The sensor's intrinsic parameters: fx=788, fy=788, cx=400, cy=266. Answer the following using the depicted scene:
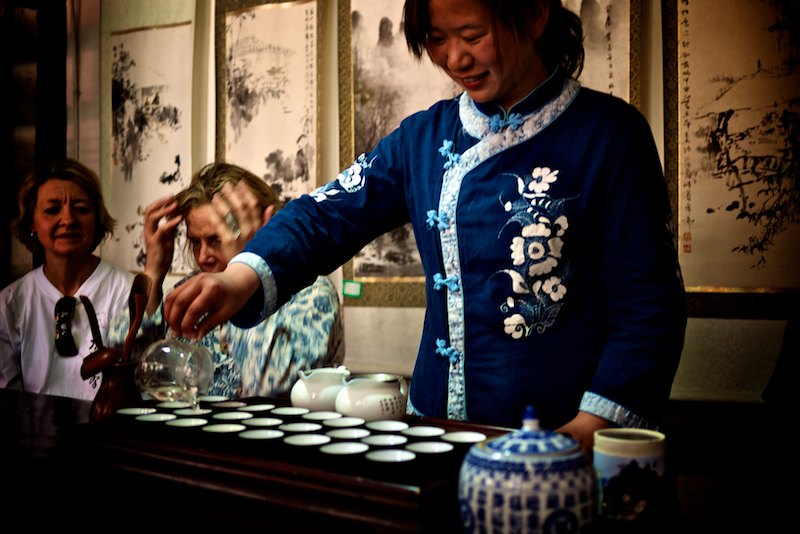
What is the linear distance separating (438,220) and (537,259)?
249 millimetres

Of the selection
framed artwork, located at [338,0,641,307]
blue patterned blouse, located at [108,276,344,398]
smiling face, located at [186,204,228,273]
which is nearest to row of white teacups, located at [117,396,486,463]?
blue patterned blouse, located at [108,276,344,398]

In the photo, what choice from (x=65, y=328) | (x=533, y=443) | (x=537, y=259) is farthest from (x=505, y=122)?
(x=65, y=328)

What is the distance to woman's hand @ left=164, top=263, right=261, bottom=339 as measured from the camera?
1.44 meters

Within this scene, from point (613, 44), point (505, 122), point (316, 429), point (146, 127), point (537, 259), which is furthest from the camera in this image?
point (146, 127)

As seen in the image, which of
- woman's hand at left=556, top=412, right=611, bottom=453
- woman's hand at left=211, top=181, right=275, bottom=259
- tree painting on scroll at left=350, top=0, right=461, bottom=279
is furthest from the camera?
tree painting on scroll at left=350, top=0, right=461, bottom=279

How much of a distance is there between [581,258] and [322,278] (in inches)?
57.0

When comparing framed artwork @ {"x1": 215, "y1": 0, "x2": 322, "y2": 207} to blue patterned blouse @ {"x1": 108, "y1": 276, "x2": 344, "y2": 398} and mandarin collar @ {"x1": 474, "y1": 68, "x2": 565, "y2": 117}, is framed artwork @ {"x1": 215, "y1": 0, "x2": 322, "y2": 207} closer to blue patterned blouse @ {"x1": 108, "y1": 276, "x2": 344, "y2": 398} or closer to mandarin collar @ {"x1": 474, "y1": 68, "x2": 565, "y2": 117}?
blue patterned blouse @ {"x1": 108, "y1": 276, "x2": 344, "y2": 398}

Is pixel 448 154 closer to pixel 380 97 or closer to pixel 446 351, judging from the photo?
pixel 446 351

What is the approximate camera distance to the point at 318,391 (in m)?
1.60

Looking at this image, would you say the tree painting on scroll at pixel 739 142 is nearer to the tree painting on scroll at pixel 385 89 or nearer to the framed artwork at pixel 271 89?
the tree painting on scroll at pixel 385 89

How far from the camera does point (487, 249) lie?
1.65 metres

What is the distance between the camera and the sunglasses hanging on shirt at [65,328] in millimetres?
3330

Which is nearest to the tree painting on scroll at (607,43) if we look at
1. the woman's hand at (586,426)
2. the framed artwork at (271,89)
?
the framed artwork at (271,89)

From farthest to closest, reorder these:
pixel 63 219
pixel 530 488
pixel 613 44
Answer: pixel 63 219 < pixel 613 44 < pixel 530 488
